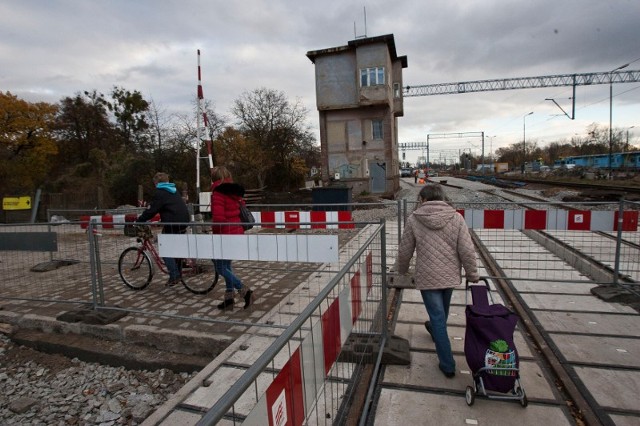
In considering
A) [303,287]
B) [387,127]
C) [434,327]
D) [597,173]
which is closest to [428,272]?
[434,327]

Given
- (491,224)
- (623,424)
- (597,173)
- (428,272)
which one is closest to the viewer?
(623,424)

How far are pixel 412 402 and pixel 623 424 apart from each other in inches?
57.9

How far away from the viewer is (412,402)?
9.84ft

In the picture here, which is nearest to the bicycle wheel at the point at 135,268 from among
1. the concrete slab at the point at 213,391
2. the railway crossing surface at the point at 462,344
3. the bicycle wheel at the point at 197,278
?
the railway crossing surface at the point at 462,344

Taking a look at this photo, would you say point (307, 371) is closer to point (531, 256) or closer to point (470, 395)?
point (470, 395)

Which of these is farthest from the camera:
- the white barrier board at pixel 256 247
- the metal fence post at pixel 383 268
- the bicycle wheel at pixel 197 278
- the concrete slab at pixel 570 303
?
the bicycle wheel at pixel 197 278

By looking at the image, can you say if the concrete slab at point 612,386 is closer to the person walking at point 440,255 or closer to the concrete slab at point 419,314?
the person walking at point 440,255

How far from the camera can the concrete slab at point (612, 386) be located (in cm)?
291

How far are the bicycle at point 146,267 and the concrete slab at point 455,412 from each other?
3895 millimetres

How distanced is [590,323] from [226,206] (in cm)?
471

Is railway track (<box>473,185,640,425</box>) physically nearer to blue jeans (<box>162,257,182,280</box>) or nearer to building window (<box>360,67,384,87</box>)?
blue jeans (<box>162,257,182,280</box>)

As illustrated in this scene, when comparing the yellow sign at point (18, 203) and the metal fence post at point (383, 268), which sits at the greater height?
the yellow sign at point (18, 203)

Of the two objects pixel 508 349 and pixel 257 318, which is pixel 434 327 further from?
pixel 257 318

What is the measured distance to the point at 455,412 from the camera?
2.86m
